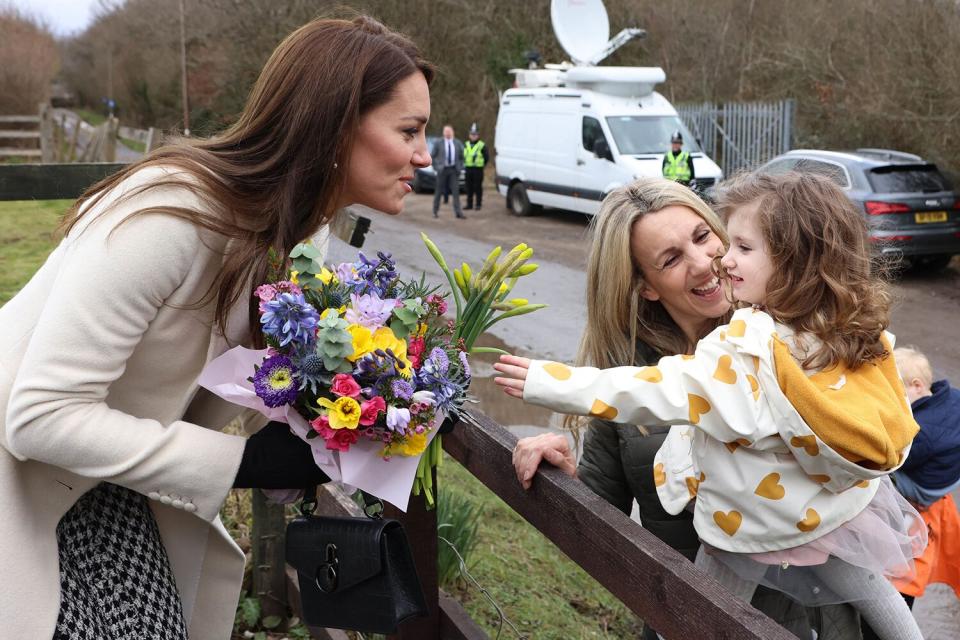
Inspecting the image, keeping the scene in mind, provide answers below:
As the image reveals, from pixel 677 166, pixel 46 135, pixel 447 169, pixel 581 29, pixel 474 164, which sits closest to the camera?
pixel 677 166

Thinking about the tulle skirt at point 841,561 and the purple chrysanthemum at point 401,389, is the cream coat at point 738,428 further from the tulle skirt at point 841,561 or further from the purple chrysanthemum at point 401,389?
the purple chrysanthemum at point 401,389

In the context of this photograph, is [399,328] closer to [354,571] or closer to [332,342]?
[332,342]

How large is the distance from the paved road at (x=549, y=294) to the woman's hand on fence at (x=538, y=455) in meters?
1.33

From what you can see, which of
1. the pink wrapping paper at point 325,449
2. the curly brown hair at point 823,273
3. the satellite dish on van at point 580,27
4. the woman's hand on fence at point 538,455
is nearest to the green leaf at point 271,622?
the woman's hand on fence at point 538,455

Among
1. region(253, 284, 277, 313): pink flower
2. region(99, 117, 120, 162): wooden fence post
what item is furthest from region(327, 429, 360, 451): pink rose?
region(99, 117, 120, 162): wooden fence post

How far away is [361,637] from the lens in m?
3.11

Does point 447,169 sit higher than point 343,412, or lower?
higher

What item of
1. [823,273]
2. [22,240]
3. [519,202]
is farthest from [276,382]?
[519,202]

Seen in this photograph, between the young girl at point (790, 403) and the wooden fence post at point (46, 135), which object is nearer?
the young girl at point (790, 403)

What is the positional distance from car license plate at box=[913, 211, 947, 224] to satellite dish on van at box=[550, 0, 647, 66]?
8340mm

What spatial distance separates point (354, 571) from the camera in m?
1.85

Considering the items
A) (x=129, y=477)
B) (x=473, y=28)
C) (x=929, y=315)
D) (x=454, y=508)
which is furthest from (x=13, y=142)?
(x=129, y=477)

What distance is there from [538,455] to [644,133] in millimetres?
15453

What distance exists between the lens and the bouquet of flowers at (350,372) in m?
1.68
